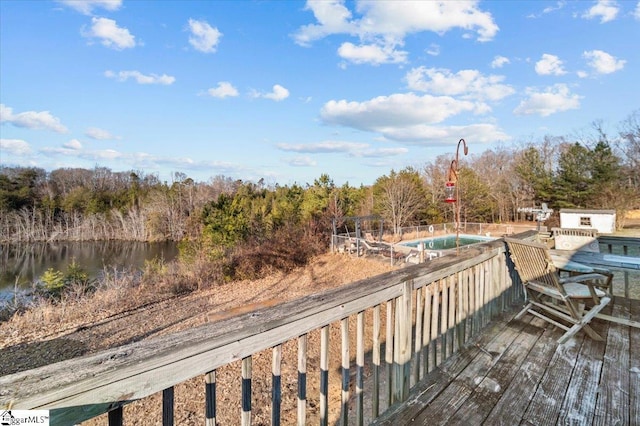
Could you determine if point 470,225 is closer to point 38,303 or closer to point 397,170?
point 397,170

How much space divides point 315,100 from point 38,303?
12.6 meters

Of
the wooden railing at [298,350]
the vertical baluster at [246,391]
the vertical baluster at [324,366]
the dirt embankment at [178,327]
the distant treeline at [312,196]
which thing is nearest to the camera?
the wooden railing at [298,350]

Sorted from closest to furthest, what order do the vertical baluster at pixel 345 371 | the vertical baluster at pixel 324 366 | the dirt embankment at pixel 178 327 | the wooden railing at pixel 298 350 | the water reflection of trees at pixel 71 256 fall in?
the wooden railing at pixel 298 350, the vertical baluster at pixel 324 366, the vertical baluster at pixel 345 371, the dirt embankment at pixel 178 327, the water reflection of trees at pixel 71 256

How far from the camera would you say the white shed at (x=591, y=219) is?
13.7m

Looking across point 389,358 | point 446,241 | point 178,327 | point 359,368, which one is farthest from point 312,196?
point 359,368

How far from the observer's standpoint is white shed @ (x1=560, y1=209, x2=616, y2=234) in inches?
540

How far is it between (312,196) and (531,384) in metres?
16.8

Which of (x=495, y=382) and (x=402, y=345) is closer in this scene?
(x=402, y=345)

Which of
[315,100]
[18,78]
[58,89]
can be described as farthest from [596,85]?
[18,78]

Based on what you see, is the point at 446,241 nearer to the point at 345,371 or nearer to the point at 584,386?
the point at 584,386

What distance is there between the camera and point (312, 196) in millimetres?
18438

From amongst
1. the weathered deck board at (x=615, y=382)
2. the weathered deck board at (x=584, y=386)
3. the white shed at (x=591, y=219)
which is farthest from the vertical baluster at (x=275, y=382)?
the white shed at (x=591, y=219)

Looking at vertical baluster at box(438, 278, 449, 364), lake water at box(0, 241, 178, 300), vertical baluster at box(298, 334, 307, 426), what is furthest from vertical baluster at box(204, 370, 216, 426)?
lake water at box(0, 241, 178, 300)

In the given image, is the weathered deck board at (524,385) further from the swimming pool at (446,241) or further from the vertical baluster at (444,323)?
the swimming pool at (446,241)
